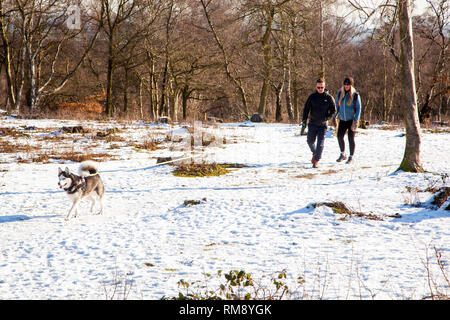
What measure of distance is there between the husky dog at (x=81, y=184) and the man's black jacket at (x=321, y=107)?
6003mm

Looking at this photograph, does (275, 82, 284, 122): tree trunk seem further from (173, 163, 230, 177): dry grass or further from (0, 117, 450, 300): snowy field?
(173, 163, 230, 177): dry grass

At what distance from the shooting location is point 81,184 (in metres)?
6.60

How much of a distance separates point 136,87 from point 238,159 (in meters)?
31.9

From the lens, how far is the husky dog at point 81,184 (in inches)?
250

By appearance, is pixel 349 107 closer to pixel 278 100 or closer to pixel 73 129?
pixel 73 129

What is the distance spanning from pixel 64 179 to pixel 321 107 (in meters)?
6.78

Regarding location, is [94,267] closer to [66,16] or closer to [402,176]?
[402,176]

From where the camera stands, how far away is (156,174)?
33.6 ft

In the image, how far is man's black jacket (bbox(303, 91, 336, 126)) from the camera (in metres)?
10.1

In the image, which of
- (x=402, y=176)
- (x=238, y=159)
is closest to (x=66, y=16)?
(x=238, y=159)

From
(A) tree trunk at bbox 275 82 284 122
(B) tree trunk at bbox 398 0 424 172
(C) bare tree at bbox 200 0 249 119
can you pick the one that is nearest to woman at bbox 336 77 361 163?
(B) tree trunk at bbox 398 0 424 172

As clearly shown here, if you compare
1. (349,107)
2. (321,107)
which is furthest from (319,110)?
(349,107)

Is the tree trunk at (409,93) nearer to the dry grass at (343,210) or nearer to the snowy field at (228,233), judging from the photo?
the snowy field at (228,233)

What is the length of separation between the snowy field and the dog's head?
622mm
